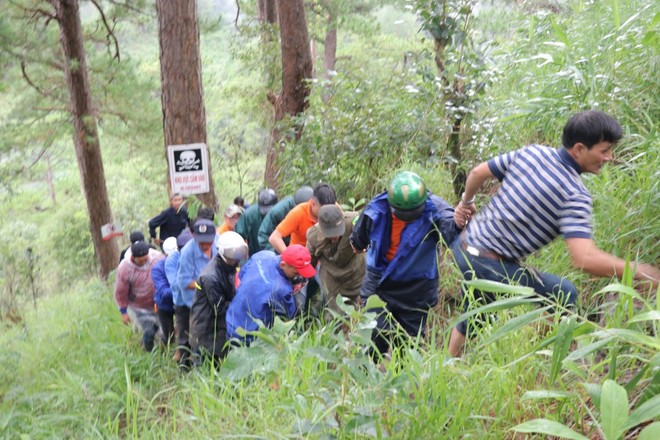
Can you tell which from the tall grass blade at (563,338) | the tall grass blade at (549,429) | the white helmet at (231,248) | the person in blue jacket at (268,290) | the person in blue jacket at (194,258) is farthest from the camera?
the person in blue jacket at (194,258)

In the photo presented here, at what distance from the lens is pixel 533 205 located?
11.1 feet

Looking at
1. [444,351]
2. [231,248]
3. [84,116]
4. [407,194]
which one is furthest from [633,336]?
[84,116]

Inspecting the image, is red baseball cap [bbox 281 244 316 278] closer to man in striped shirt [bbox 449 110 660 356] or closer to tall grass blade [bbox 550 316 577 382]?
man in striped shirt [bbox 449 110 660 356]

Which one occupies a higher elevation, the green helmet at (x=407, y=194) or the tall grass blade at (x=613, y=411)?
the green helmet at (x=407, y=194)

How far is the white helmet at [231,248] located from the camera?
5.53 metres

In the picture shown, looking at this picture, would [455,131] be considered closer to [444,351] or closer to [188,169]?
[188,169]

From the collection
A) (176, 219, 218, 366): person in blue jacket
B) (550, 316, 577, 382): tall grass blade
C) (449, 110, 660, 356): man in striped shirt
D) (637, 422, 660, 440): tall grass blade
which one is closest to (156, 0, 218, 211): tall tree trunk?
(176, 219, 218, 366): person in blue jacket

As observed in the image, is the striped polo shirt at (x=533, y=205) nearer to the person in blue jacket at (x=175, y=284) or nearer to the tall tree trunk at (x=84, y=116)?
the person in blue jacket at (x=175, y=284)

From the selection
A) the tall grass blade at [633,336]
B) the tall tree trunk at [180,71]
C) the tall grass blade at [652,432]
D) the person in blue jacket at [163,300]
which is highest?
the tall tree trunk at [180,71]

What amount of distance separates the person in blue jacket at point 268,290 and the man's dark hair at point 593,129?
2.38 metres

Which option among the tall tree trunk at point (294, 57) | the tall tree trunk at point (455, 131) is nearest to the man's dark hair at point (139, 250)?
the tall tree trunk at point (455, 131)

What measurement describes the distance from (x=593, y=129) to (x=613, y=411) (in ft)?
5.81

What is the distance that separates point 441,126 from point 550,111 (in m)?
1.63

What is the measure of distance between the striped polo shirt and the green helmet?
70 centimetres
